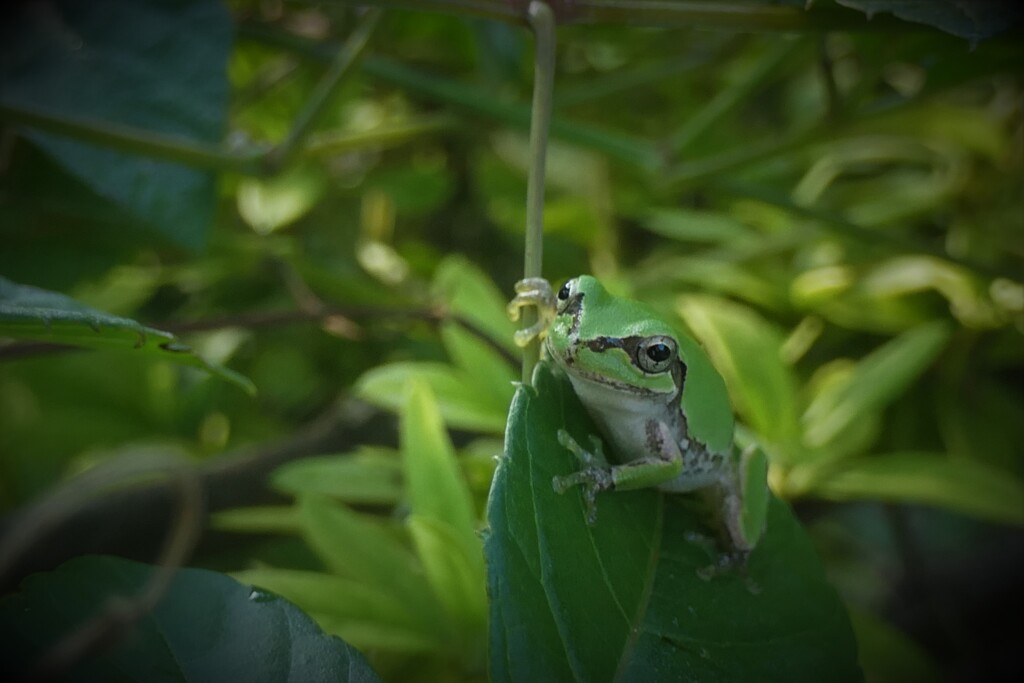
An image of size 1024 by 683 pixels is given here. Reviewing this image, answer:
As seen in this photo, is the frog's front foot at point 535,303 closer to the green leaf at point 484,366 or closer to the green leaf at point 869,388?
the green leaf at point 484,366

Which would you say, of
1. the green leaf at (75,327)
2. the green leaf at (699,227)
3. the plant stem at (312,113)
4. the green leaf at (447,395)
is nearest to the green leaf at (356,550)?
the green leaf at (447,395)

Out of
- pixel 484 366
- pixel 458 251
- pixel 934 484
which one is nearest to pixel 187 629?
pixel 484 366

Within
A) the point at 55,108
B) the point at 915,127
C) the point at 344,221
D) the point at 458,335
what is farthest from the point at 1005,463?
the point at 55,108

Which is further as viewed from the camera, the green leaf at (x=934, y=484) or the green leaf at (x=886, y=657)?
the green leaf at (x=886, y=657)

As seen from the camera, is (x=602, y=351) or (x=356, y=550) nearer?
(x=602, y=351)

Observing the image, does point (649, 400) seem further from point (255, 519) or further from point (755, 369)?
point (255, 519)

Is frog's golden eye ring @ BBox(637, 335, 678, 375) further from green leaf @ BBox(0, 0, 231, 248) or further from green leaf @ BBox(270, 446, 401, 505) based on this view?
green leaf @ BBox(0, 0, 231, 248)

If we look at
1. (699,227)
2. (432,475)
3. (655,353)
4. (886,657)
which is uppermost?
(699,227)
